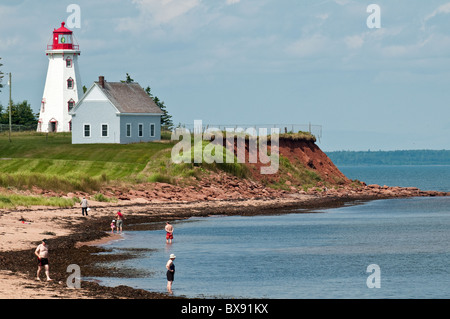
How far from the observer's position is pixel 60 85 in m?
101

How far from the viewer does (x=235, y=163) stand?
85.3 m

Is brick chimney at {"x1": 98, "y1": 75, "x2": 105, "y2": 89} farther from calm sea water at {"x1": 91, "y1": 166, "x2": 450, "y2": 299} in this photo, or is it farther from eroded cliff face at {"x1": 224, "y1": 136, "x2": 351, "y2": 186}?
calm sea water at {"x1": 91, "y1": 166, "x2": 450, "y2": 299}

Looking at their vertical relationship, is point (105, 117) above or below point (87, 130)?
above

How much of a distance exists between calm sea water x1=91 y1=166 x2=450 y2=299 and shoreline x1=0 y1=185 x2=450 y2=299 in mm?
1729

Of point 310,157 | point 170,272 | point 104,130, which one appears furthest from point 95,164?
point 170,272

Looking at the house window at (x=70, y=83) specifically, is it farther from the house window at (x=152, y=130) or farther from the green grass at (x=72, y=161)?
the house window at (x=152, y=130)

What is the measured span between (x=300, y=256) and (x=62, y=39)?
223ft

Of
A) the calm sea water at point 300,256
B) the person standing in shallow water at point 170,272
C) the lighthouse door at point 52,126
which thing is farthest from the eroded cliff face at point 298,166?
the person standing in shallow water at point 170,272

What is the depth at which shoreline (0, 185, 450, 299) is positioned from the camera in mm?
27962

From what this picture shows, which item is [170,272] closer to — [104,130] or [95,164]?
[95,164]

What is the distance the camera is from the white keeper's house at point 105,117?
90.7 metres
